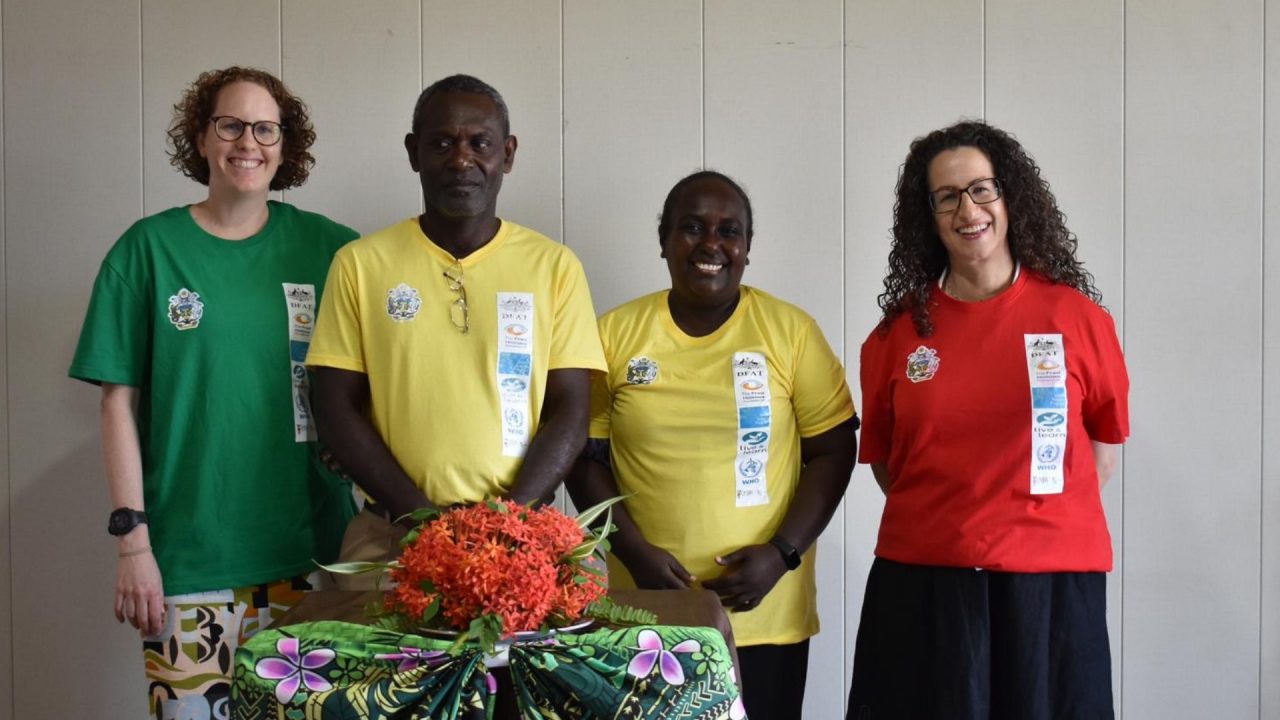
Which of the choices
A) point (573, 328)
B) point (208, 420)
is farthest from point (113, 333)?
point (573, 328)

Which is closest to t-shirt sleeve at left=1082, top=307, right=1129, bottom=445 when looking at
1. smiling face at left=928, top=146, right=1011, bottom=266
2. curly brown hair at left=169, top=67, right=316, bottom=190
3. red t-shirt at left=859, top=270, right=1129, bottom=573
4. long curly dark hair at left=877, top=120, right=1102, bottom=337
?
Answer: red t-shirt at left=859, top=270, right=1129, bottom=573

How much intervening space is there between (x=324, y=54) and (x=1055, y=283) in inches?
76.2

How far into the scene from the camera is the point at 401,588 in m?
1.53

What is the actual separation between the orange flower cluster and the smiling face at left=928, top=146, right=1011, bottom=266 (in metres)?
1.07

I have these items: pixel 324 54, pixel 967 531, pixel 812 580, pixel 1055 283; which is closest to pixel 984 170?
pixel 1055 283

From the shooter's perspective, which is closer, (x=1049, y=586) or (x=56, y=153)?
(x=1049, y=586)

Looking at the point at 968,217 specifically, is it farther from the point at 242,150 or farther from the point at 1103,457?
the point at 242,150

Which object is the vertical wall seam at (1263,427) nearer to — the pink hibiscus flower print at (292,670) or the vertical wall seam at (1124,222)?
the vertical wall seam at (1124,222)

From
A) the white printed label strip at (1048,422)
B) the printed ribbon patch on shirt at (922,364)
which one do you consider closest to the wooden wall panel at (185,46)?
the printed ribbon patch on shirt at (922,364)

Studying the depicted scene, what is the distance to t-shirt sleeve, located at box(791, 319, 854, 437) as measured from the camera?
2.36m

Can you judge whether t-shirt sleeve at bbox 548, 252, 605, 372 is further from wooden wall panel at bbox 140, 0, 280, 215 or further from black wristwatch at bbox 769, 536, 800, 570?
wooden wall panel at bbox 140, 0, 280, 215

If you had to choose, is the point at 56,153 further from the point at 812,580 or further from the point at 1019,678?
the point at 1019,678

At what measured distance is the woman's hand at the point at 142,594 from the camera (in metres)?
2.18

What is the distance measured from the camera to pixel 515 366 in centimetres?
214
